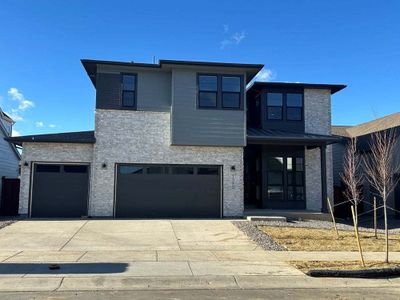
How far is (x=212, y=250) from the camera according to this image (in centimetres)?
1252

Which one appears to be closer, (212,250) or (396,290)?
(396,290)

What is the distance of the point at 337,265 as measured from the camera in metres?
10.4

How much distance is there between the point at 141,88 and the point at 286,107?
26.3 ft

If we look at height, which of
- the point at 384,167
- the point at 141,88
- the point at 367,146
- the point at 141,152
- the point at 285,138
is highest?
the point at 141,88

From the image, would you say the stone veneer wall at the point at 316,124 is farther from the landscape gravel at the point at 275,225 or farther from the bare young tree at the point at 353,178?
the landscape gravel at the point at 275,225

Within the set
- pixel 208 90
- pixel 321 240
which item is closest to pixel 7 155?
pixel 208 90

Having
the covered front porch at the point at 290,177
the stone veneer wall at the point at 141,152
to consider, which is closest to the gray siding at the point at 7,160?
the stone veneer wall at the point at 141,152

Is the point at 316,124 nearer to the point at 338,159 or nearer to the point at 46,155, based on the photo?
the point at 338,159

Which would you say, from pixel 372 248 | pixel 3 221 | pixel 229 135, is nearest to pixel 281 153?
pixel 229 135

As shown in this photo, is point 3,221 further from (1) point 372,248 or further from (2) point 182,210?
(1) point 372,248

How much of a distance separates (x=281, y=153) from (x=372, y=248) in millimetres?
9869

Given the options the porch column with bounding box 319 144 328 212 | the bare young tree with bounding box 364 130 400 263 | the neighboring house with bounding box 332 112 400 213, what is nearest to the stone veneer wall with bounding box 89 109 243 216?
the porch column with bounding box 319 144 328 212

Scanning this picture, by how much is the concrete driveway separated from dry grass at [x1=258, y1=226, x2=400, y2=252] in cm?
124

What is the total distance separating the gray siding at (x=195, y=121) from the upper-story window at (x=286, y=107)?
10.2 feet
